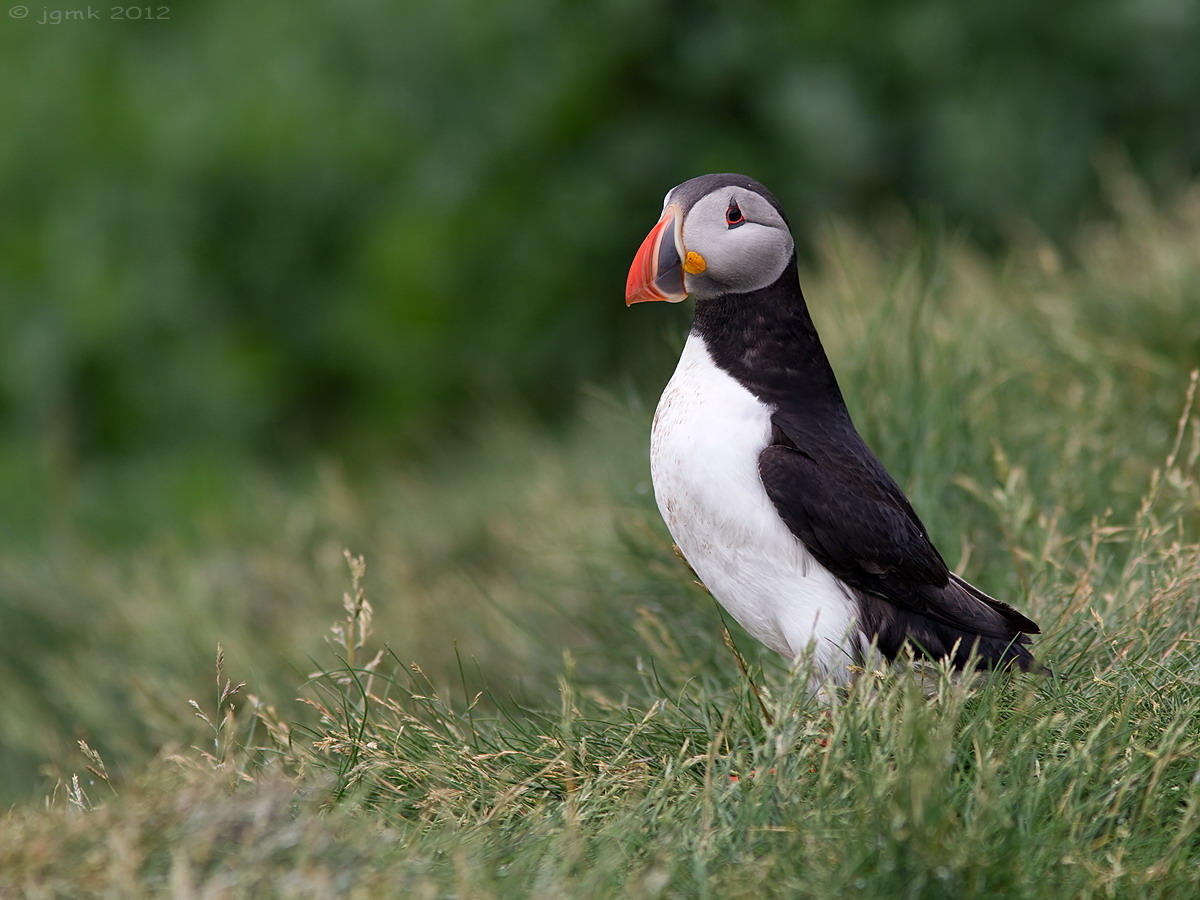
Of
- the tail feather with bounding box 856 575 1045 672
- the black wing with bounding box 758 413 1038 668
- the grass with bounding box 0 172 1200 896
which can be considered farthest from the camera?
the tail feather with bounding box 856 575 1045 672

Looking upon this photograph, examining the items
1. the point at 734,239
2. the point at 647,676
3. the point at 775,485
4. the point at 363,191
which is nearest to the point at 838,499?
the point at 775,485

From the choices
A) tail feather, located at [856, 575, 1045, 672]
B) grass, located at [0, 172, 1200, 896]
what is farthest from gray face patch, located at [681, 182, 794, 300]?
grass, located at [0, 172, 1200, 896]

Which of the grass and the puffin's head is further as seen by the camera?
the puffin's head

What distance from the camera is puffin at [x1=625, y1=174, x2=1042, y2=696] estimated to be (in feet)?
10.2

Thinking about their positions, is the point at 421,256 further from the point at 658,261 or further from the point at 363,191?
the point at 658,261

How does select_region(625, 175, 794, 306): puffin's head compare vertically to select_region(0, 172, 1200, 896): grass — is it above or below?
above

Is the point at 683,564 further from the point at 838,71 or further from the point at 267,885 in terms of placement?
the point at 838,71

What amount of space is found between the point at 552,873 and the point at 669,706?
78cm

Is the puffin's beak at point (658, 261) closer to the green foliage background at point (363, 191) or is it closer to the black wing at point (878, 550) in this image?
the black wing at point (878, 550)

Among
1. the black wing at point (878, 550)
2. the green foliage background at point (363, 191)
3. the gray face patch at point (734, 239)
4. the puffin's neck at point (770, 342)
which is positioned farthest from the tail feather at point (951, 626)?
the green foliage background at point (363, 191)

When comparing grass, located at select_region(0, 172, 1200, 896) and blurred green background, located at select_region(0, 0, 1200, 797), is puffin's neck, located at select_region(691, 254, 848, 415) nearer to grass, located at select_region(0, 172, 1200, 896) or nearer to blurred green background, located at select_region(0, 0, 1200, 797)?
grass, located at select_region(0, 172, 1200, 896)

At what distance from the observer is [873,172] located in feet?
32.2

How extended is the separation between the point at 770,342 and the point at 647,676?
2.89ft

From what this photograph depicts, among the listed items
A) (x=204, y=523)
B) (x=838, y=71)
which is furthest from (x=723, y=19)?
(x=204, y=523)
